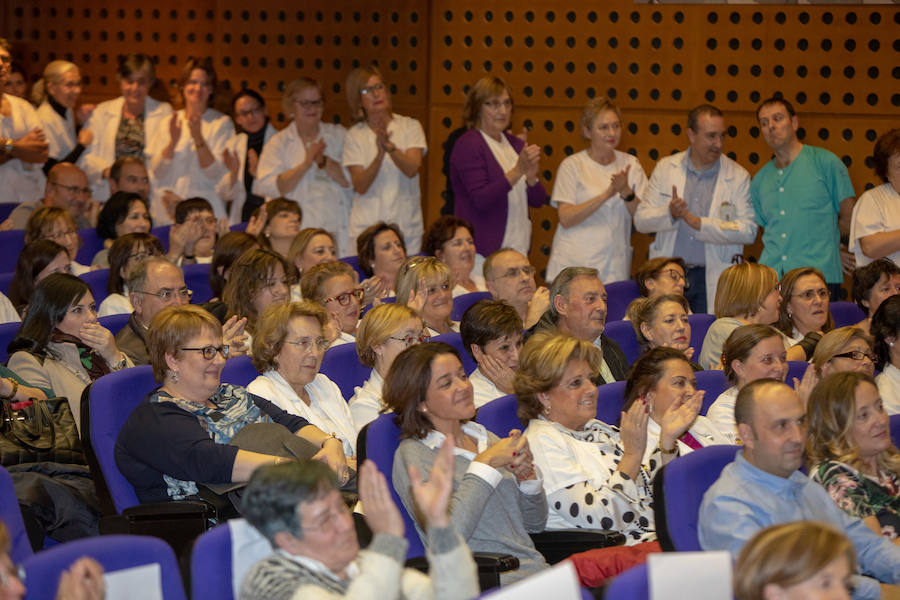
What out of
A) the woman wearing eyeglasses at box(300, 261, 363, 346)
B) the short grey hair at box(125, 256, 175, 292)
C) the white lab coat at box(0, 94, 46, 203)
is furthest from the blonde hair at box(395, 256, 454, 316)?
the white lab coat at box(0, 94, 46, 203)

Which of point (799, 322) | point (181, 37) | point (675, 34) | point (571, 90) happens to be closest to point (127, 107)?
point (181, 37)

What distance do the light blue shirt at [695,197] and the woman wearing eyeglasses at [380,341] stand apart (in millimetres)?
2883

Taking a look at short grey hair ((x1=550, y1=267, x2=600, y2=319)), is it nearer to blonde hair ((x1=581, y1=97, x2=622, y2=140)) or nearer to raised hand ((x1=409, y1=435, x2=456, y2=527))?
blonde hair ((x1=581, y1=97, x2=622, y2=140))

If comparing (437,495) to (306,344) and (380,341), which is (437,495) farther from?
(380,341)

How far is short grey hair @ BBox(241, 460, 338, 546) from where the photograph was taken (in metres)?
2.56

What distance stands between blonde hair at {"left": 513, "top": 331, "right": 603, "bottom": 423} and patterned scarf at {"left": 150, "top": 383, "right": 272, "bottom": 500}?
0.85 meters

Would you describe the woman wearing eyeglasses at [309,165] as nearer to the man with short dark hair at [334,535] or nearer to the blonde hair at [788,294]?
the blonde hair at [788,294]

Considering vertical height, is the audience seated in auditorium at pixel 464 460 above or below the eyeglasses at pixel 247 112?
below

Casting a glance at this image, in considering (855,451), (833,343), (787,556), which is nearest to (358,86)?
(833,343)

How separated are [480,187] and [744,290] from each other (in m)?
2.04

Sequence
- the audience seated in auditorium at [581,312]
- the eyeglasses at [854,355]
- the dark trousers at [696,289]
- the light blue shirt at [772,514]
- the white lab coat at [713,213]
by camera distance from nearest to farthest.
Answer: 1. the light blue shirt at [772,514]
2. the eyeglasses at [854,355]
3. the audience seated in auditorium at [581,312]
4. the white lab coat at [713,213]
5. the dark trousers at [696,289]

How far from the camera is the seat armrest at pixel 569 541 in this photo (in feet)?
11.0

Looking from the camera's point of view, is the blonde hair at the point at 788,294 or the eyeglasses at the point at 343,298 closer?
the eyeglasses at the point at 343,298

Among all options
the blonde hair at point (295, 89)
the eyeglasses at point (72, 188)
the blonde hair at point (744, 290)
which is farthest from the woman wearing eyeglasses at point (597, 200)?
the eyeglasses at point (72, 188)
